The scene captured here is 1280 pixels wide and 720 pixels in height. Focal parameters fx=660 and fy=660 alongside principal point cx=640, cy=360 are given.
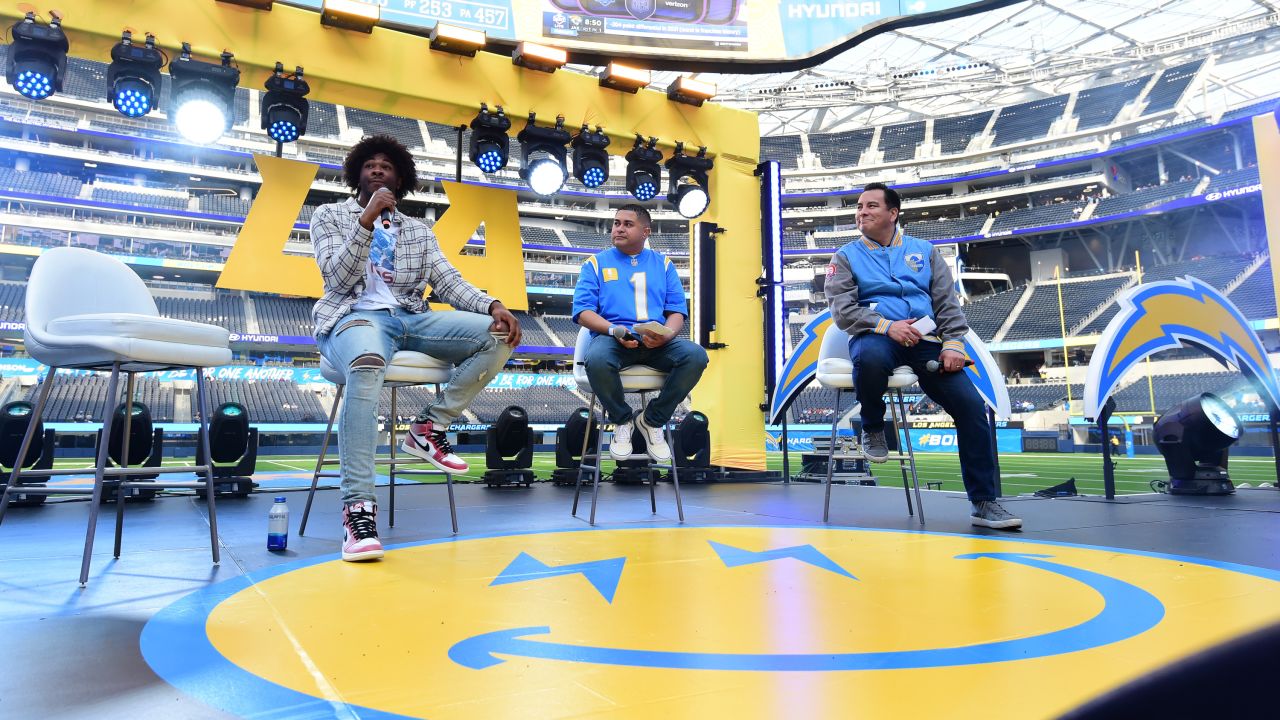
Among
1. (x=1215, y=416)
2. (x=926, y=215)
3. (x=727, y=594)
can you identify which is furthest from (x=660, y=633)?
(x=926, y=215)

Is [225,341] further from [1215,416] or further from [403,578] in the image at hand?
[1215,416]

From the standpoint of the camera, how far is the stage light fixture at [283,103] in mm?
4594

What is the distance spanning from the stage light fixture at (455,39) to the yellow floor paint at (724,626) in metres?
4.28

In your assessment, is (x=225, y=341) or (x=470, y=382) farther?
(x=470, y=382)

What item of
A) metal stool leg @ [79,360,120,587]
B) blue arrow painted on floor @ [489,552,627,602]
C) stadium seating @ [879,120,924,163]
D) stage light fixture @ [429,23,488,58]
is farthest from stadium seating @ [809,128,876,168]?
metal stool leg @ [79,360,120,587]

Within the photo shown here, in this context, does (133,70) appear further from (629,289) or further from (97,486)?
(97,486)

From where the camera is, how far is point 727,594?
1539mm

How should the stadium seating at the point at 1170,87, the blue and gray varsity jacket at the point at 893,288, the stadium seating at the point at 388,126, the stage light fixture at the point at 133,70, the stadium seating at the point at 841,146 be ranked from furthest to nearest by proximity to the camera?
the stadium seating at the point at 841,146, the stadium seating at the point at 388,126, the stadium seating at the point at 1170,87, the stage light fixture at the point at 133,70, the blue and gray varsity jacket at the point at 893,288

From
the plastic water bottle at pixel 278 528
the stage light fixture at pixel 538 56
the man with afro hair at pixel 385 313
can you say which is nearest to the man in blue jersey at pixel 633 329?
the man with afro hair at pixel 385 313

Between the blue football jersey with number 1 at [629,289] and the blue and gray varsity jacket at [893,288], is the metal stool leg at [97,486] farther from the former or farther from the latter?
the blue and gray varsity jacket at [893,288]

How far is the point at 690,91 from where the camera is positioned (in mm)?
6027

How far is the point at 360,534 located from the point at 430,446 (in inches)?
20.8

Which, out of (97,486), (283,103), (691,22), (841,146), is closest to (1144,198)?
(841,146)

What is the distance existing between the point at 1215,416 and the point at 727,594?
4.04m
